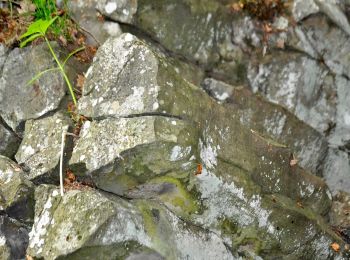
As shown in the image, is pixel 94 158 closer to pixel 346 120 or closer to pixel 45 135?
pixel 45 135

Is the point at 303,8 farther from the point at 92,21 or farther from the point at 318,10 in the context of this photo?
the point at 92,21

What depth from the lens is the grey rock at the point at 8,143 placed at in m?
5.00

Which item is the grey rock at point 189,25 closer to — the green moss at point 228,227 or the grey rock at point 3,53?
the grey rock at point 3,53

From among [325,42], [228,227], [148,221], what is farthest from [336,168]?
[148,221]

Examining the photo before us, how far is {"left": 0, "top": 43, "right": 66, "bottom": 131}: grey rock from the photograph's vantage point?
5051 millimetres

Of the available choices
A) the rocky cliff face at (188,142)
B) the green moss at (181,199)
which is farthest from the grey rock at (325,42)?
the green moss at (181,199)

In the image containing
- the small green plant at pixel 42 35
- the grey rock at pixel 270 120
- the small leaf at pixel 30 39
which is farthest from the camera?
the grey rock at pixel 270 120

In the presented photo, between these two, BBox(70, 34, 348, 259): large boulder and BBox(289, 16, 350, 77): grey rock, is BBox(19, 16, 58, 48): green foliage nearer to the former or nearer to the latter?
BBox(70, 34, 348, 259): large boulder

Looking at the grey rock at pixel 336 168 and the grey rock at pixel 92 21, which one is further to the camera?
the grey rock at pixel 336 168

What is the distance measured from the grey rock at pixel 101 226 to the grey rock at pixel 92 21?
251 cm

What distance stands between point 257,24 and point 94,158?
3866mm

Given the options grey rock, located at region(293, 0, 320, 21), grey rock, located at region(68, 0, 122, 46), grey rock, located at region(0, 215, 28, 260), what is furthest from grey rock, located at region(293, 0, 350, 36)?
grey rock, located at region(0, 215, 28, 260)

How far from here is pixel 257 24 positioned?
256 inches

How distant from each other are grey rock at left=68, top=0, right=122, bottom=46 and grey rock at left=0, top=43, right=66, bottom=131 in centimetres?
68
